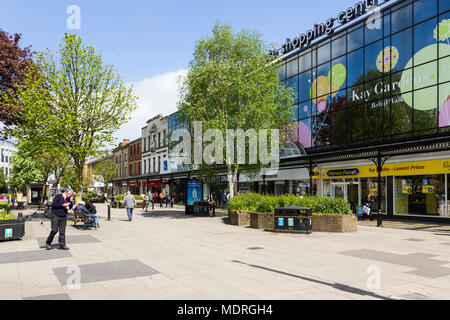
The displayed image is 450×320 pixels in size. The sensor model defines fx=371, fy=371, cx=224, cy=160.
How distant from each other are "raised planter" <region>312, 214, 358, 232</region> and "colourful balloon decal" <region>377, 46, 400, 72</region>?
1316 centimetres

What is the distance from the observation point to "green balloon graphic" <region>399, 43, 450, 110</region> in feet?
68.9

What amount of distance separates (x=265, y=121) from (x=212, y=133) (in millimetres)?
3310

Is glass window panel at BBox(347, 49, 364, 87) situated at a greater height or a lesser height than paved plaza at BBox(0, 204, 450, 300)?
greater

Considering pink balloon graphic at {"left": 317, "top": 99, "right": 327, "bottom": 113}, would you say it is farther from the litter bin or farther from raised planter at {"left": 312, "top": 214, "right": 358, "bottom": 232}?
the litter bin

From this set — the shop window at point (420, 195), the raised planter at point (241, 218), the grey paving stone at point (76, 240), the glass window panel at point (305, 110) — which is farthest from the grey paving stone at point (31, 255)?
the glass window panel at point (305, 110)

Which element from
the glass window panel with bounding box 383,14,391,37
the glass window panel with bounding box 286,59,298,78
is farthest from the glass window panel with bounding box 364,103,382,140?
the glass window panel with bounding box 286,59,298,78

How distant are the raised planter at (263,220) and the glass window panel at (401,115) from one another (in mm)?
12026

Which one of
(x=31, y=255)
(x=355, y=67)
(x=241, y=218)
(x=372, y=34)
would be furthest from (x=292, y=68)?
(x=31, y=255)

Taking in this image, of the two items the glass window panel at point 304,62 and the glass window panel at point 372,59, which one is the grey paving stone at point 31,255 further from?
the glass window panel at point 304,62

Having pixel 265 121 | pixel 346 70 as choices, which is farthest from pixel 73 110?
Answer: pixel 346 70

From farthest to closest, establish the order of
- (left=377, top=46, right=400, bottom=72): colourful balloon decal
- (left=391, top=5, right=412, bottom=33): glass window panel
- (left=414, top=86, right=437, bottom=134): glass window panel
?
(left=377, top=46, right=400, bottom=72): colourful balloon decal → (left=391, top=5, right=412, bottom=33): glass window panel → (left=414, top=86, right=437, bottom=134): glass window panel

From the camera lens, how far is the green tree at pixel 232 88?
22297mm

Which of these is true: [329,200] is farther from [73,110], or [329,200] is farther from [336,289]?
[73,110]

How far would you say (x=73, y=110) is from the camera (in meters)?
20.1
